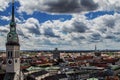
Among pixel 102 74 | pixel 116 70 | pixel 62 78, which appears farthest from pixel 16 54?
pixel 116 70

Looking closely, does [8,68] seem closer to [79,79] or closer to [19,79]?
[19,79]

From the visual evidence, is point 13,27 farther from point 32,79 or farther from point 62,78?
point 62,78

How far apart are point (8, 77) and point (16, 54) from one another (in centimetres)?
441

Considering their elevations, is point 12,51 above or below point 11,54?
above

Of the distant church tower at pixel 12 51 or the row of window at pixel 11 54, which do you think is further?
the row of window at pixel 11 54

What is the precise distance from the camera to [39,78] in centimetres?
11769

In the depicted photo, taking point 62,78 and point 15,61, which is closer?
point 15,61

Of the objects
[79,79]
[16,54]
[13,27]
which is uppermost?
[13,27]

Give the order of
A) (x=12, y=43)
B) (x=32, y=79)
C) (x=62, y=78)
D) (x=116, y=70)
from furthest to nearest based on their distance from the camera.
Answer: (x=116, y=70), (x=62, y=78), (x=32, y=79), (x=12, y=43)

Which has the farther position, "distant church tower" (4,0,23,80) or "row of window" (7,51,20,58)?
"row of window" (7,51,20,58)

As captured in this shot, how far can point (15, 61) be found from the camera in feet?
211

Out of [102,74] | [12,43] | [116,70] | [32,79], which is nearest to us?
[12,43]

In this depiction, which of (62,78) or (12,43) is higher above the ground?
(12,43)

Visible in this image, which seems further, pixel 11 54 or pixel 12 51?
pixel 11 54
